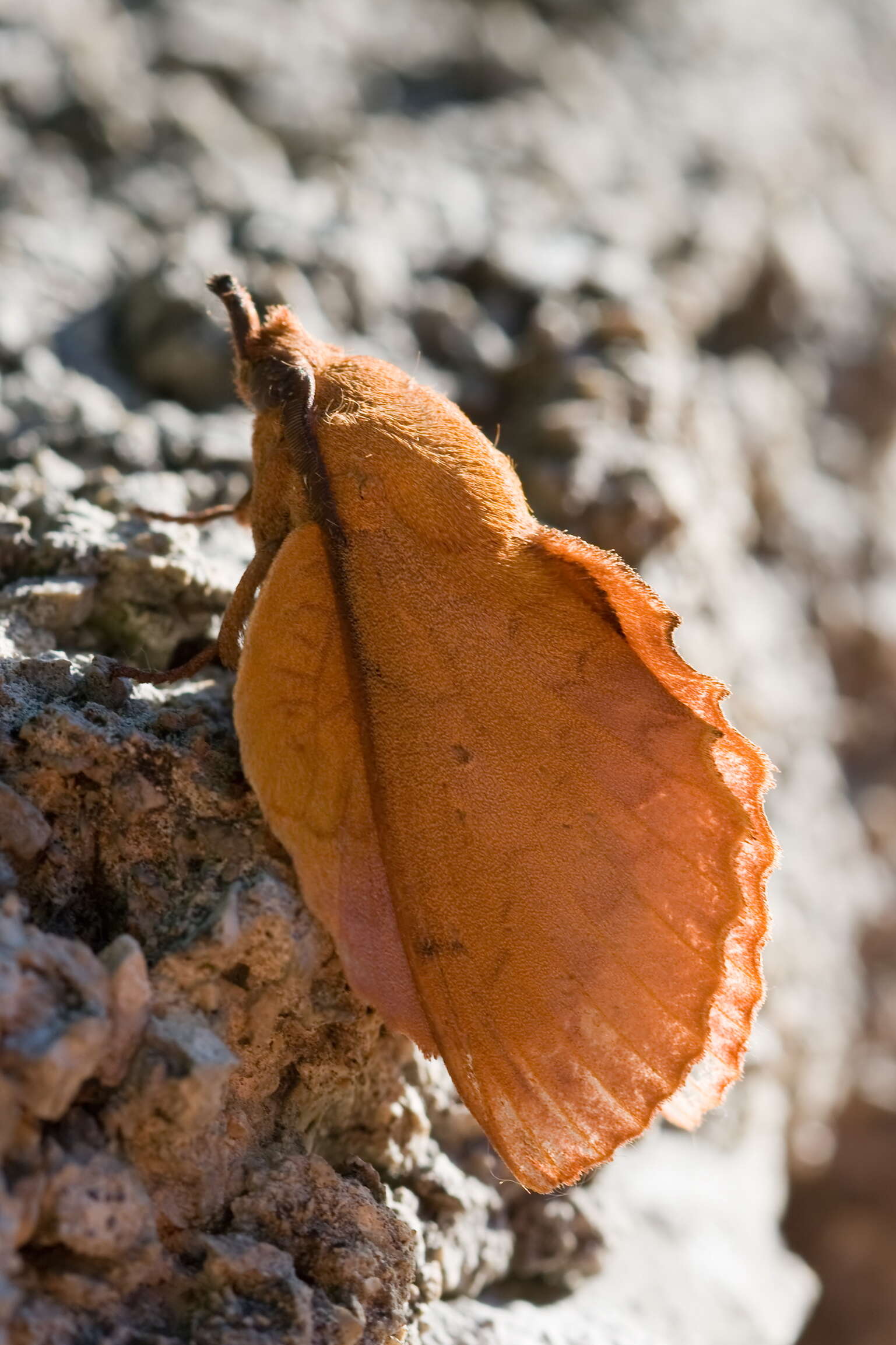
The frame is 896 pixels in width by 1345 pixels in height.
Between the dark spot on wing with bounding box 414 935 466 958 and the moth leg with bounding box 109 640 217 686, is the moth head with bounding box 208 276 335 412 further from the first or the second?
the dark spot on wing with bounding box 414 935 466 958

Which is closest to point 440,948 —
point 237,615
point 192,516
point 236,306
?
point 237,615

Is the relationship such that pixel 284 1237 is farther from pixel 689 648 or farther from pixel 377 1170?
pixel 689 648

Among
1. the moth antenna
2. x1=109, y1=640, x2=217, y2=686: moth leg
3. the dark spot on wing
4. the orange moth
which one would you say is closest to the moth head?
the moth antenna

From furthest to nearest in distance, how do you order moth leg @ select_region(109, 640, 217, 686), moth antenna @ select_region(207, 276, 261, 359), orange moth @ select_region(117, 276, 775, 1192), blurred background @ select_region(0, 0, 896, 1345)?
blurred background @ select_region(0, 0, 896, 1345)
moth antenna @ select_region(207, 276, 261, 359)
moth leg @ select_region(109, 640, 217, 686)
orange moth @ select_region(117, 276, 775, 1192)

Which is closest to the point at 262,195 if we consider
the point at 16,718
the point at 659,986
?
the point at 16,718

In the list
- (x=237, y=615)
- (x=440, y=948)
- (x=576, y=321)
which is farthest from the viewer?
(x=576, y=321)

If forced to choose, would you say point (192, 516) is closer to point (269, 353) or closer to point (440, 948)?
point (269, 353)
